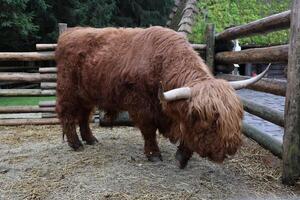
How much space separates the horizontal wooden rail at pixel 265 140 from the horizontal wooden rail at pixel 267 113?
9.8 inches

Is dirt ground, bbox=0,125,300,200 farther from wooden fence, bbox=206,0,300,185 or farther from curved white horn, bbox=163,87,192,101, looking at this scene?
curved white horn, bbox=163,87,192,101

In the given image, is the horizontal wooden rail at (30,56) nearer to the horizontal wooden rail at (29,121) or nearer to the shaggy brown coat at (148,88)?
the horizontal wooden rail at (29,121)

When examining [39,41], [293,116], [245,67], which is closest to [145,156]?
[293,116]

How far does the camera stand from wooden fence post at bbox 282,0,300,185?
410 cm

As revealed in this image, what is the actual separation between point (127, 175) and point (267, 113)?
6.12 feet

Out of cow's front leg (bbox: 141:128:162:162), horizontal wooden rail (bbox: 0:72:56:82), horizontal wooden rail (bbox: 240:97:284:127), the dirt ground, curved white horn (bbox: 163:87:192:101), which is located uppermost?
curved white horn (bbox: 163:87:192:101)

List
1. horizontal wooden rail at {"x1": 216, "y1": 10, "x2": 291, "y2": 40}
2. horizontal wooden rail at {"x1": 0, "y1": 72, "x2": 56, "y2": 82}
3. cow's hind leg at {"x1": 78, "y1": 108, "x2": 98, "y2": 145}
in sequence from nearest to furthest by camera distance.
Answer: horizontal wooden rail at {"x1": 216, "y1": 10, "x2": 291, "y2": 40} → cow's hind leg at {"x1": 78, "y1": 108, "x2": 98, "y2": 145} → horizontal wooden rail at {"x1": 0, "y1": 72, "x2": 56, "y2": 82}

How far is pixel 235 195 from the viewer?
4027 millimetres

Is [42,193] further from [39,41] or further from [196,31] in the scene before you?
[39,41]

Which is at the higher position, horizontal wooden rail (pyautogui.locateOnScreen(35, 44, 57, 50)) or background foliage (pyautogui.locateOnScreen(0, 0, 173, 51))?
background foliage (pyautogui.locateOnScreen(0, 0, 173, 51))

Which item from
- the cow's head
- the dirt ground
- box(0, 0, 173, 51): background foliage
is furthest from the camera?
box(0, 0, 173, 51): background foliage

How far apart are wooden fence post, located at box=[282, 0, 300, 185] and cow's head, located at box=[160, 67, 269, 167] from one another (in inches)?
22.2

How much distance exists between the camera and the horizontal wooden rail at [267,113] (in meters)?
4.78

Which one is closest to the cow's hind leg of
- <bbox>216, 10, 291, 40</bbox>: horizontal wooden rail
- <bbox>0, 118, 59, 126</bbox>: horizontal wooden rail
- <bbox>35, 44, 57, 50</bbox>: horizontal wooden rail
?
<bbox>0, 118, 59, 126</bbox>: horizontal wooden rail
